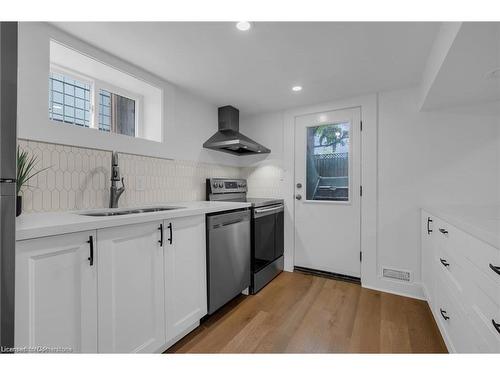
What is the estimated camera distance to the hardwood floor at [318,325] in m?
1.50

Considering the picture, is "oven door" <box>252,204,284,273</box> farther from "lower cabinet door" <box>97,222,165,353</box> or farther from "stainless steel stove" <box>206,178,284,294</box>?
"lower cabinet door" <box>97,222,165,353</box>

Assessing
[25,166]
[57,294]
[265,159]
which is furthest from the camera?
[265,159]

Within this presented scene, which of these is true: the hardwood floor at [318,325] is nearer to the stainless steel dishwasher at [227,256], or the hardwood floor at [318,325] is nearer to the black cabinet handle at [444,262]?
the stainless steel dishwasher at [227,256]

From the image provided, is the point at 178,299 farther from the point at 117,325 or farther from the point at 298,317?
the point at 298,317

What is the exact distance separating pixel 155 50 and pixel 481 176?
292cm

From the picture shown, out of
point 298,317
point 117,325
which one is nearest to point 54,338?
point 117,325

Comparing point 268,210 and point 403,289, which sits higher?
point 268,210

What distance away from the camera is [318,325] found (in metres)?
1.75

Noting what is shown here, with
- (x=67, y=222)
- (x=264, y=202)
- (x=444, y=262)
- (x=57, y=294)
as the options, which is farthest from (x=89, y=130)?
(x=444, y=262)

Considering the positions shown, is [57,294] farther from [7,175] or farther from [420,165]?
[420,165]

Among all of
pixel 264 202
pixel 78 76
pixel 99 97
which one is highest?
pixel 78 76

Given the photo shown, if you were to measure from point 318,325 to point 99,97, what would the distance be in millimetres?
2536

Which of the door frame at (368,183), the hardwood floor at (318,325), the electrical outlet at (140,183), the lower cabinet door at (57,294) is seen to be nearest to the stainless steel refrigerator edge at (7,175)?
the lower cabinet door at (57,294)

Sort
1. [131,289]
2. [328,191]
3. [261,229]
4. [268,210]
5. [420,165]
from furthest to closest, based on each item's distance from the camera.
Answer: [328,191], [268,210], [261,229], [420,165], [131,289]
